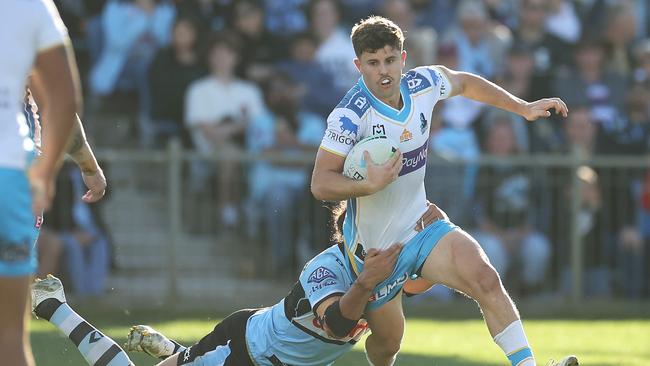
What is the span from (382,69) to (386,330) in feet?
4.90

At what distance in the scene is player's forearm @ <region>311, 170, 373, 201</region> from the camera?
267 inches

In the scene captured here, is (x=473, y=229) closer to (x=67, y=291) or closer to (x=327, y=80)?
(x=327, y=80)

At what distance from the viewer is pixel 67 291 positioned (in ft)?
41.0

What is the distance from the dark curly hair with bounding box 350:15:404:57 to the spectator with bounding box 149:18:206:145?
23.6 feet

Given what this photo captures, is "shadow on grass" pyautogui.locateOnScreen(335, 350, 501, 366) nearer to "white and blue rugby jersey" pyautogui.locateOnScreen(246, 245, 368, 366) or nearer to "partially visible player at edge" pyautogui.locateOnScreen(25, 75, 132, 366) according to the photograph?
"white and blue rugby jersey" pyautogui.locateOnScreen(246, 245, 368, 366)

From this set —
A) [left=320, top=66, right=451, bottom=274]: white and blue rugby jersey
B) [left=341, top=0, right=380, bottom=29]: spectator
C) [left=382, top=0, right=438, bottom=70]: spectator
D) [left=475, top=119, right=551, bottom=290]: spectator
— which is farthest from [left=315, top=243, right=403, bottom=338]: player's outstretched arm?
[left=341, top=0, right=380, bottom=29]: spectator

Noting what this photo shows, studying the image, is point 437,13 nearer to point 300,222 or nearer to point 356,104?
point 300,222

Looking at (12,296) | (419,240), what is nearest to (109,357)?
(419,240)

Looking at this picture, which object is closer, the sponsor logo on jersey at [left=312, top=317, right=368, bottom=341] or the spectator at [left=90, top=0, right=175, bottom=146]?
the sponsor logo on jersey at [left=312, top=317, right=368, bottom=341]

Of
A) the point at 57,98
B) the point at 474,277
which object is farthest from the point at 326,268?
the point at 57,98

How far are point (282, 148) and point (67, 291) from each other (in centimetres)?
274

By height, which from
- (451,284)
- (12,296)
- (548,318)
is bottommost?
(548,318)

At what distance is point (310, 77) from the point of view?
47.0ft

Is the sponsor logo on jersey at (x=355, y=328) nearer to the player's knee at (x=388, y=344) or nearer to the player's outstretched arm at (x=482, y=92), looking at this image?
the player's knee at (x=388, y=344)
